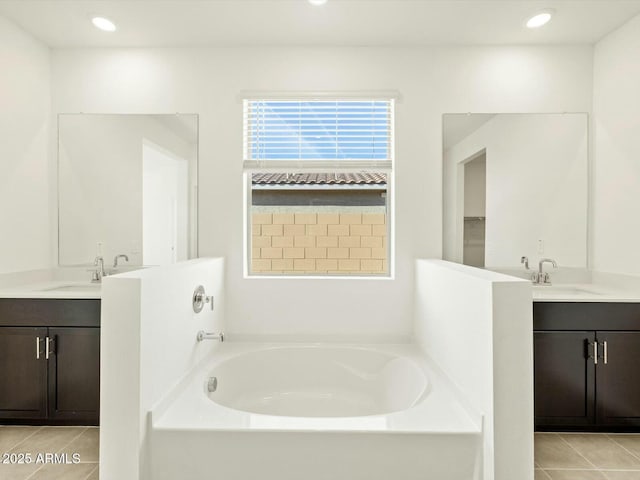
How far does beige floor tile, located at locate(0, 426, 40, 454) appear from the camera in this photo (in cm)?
210

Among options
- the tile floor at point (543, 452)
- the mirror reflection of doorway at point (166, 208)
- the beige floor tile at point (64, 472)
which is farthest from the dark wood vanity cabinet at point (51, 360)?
the mirror reflection of doorway at point (166, 208)

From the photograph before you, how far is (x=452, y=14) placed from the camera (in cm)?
235

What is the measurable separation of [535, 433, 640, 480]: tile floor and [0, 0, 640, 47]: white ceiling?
2516 mm

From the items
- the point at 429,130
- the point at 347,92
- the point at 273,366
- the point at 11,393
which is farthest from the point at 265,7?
the point at 11,393

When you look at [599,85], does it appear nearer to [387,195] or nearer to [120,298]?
[387,195]

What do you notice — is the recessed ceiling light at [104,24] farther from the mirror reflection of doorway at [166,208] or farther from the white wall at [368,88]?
the mirror reflection of doorway at [166,208]

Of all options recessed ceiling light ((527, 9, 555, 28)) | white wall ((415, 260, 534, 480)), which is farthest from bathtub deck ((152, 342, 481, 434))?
recessed ceiling light ((527, 9, 555, 28))

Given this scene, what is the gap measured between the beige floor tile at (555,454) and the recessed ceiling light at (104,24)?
3566 mm

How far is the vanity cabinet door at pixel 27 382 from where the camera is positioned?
2.27 meters

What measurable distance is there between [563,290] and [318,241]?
1.75 metres

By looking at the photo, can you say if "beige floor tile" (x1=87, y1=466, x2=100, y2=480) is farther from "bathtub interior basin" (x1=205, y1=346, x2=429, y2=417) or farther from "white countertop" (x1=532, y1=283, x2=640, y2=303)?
"white countertop" (x1=532, y1=283, x2=640, y2=303)

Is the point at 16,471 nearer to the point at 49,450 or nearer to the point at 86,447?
the point at 49,450

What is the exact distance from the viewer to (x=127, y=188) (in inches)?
109

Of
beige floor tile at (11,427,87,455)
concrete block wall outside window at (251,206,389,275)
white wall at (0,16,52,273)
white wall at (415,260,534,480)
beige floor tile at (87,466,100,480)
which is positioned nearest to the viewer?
white wall at (415,260,534,480)
